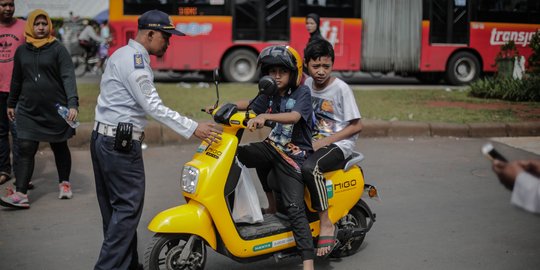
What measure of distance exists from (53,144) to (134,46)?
249cm

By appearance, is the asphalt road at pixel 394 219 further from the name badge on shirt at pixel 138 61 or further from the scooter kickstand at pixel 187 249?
the name badge on shirt at pixel 138 61

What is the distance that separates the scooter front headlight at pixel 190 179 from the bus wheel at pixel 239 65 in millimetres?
12254

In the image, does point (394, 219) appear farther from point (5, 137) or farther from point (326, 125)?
point (5, 137)

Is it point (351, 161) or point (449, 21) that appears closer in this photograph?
point (351, 161)

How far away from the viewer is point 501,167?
2385mm

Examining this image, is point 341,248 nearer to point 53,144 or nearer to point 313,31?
point 53,144

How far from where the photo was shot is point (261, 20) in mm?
16109

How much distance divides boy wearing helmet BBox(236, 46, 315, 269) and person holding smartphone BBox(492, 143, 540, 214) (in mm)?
1828

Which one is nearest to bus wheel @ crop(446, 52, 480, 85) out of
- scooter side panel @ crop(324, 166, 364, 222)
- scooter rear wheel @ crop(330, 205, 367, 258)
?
scooter rear wheel @ crop(330, 205, 367, 258)

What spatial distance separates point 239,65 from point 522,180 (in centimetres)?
1411

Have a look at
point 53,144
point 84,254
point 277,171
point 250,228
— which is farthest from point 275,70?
point 53,144

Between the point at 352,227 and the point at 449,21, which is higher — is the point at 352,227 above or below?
below

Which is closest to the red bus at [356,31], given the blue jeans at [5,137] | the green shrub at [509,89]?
the green shrub at [509,89]

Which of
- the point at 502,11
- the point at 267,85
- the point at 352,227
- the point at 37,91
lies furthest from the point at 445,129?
the point at 502,11
